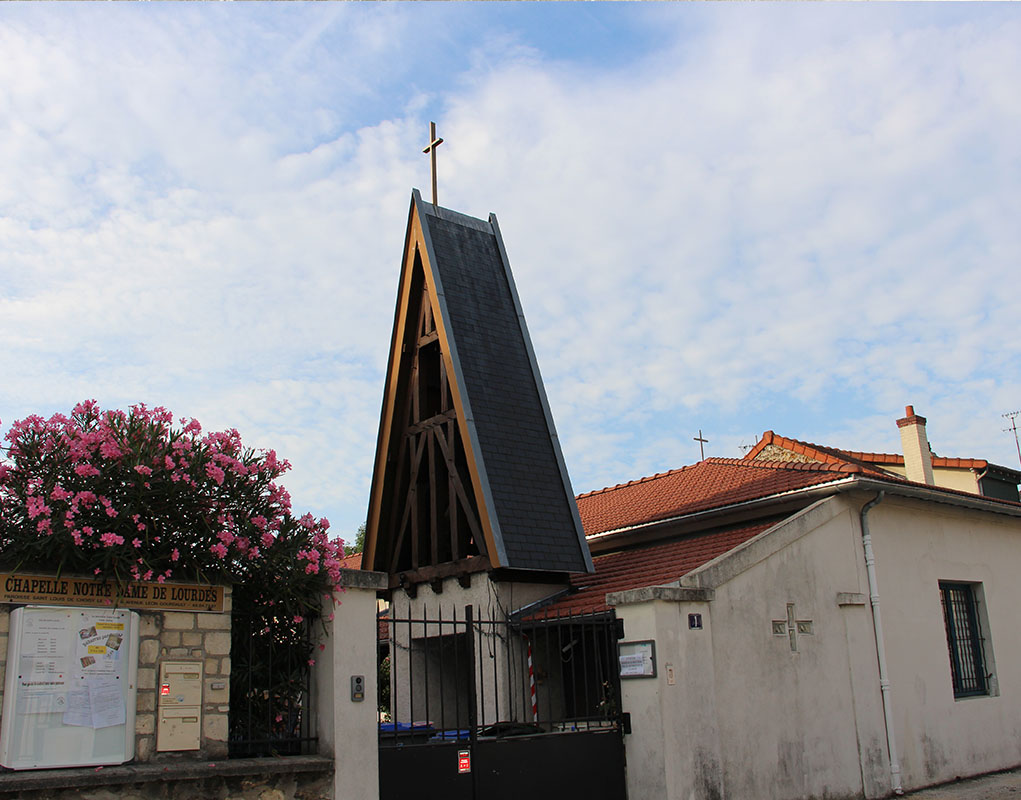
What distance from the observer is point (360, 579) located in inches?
336

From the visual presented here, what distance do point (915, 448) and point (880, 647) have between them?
23.8ft

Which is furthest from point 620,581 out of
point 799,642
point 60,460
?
point 60,460

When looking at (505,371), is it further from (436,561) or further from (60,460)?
(60,460)

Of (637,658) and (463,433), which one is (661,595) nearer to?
(637,658)

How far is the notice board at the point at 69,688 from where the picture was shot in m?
6.72

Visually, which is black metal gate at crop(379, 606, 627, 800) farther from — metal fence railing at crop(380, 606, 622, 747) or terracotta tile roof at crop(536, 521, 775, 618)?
terracotta tile roof at crop(536, 521, 775, 618)

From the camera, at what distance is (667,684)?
391 inches

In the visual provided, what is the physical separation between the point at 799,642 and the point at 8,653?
336 inches

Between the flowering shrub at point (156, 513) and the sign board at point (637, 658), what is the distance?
3.42 meters

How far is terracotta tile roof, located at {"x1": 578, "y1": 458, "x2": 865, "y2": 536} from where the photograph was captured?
45.8 feet

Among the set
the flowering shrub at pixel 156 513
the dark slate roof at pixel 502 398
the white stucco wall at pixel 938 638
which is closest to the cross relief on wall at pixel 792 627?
the white stucco wall at pixel 938 638

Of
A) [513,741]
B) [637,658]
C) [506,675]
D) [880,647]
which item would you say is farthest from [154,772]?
[880,647]

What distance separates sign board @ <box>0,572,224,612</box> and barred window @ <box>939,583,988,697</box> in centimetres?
1084

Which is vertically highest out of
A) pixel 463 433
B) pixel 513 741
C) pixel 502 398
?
pixel 502 398
